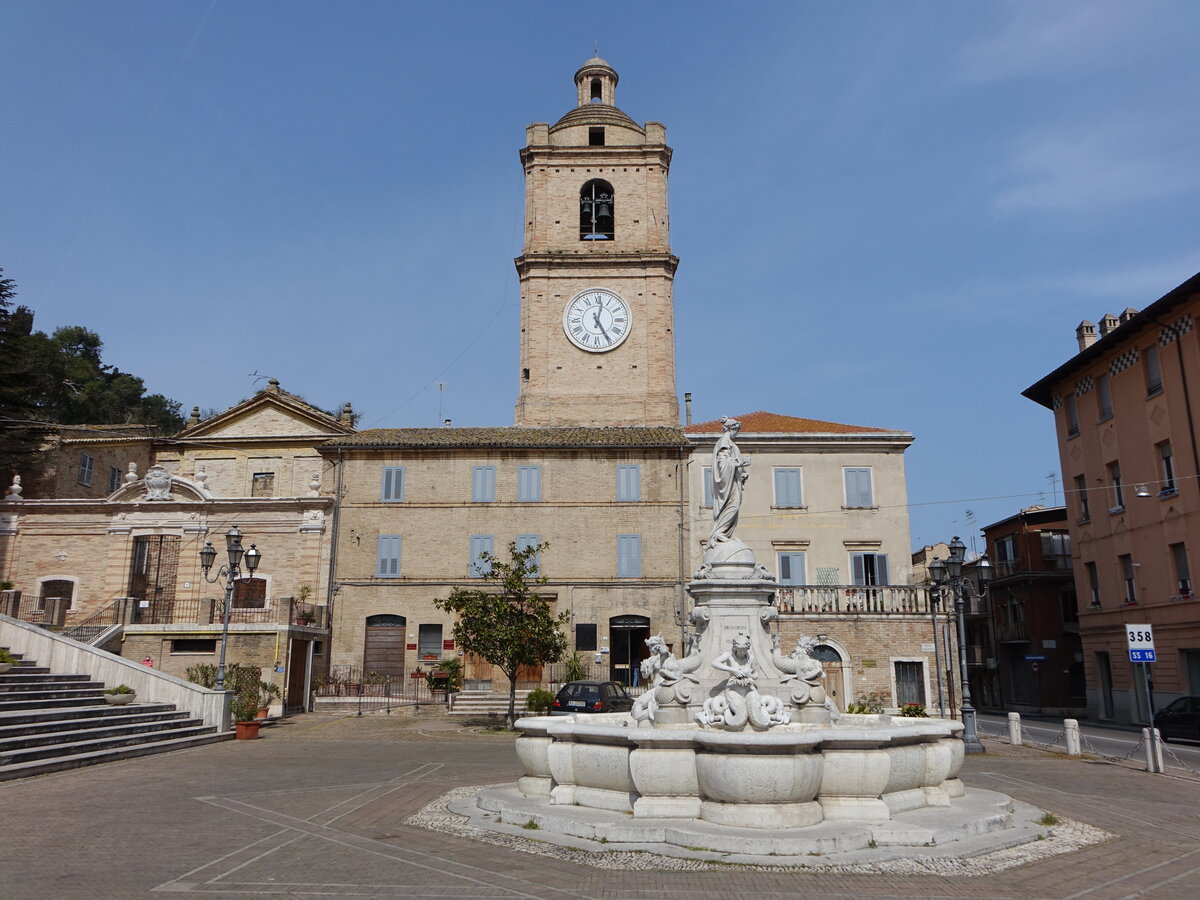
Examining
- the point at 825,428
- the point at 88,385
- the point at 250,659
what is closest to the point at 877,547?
the point at 825,428

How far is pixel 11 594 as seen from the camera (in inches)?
1213

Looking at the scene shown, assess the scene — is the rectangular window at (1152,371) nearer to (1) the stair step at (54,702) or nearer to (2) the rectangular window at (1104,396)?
(2) the rectangular window at (1104,396)

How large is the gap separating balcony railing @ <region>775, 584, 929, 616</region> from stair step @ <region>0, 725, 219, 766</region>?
18.5 m

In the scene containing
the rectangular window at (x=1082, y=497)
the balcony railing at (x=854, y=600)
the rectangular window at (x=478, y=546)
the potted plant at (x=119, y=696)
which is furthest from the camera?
the rectangular window at (x=478, y=546)

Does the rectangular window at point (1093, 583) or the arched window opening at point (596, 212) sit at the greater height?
the arched window opening at point (596, 212)

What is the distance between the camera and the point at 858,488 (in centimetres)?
3612

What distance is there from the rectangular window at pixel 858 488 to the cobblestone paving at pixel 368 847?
1932cm

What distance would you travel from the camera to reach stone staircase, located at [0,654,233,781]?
52.0 ft

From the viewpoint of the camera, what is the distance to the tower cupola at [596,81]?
47722 millimetres

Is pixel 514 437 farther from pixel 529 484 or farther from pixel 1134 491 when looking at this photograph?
pixel 1134 491

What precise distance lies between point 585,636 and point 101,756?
19803mm

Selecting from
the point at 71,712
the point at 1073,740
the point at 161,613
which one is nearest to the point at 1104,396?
the point at 1073,740

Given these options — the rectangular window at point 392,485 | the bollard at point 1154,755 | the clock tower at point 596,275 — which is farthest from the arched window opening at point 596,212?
the bollard at point 1154,755

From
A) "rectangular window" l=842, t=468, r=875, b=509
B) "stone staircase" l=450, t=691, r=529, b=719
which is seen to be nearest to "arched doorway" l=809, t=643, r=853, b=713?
"rectangular window" l=842, t=468, r=875, b=509
